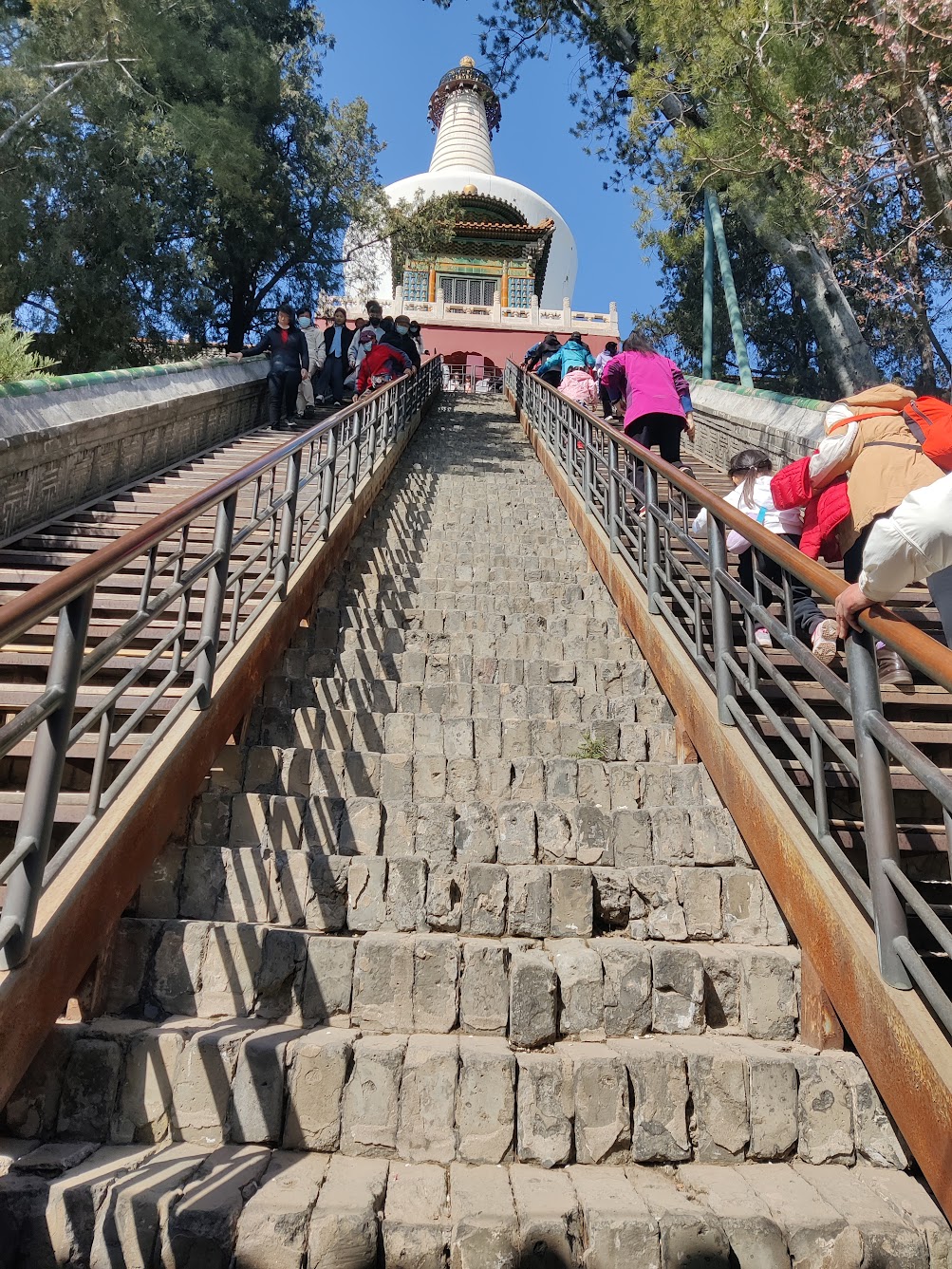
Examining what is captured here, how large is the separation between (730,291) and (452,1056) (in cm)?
1214

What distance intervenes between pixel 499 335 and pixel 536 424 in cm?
1473

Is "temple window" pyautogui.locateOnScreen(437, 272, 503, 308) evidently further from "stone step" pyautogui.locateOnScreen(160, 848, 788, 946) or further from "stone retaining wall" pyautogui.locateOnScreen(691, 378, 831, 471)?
"stone step" pyautogui.locateOnScreen(160, 848, 788, 946)

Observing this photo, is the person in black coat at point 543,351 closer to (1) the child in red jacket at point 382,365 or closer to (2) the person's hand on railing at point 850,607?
(1) the child in red jacket at point 382,365

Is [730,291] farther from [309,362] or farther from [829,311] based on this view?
[309,362]

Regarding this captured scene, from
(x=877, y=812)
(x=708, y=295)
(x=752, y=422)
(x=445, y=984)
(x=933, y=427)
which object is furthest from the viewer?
(x=708, y=295)

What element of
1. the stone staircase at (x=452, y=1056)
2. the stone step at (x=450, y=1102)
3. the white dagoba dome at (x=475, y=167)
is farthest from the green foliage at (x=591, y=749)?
the white dagoba dome at (x=475, y=167)

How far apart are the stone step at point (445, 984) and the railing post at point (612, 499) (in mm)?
3504

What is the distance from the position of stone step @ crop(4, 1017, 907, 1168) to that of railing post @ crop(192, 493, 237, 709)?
1.35 metres

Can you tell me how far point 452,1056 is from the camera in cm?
227

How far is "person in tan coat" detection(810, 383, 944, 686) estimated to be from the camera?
11.3 feet

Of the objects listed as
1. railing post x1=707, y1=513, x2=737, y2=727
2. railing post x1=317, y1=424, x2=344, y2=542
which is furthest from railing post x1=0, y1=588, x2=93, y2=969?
railing post x1=317, y1=424, x2=344, y2=542

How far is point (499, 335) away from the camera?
2509cm

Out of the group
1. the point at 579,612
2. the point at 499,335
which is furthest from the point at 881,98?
the point at 499,335

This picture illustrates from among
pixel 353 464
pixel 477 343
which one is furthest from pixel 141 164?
pixel 477 343
